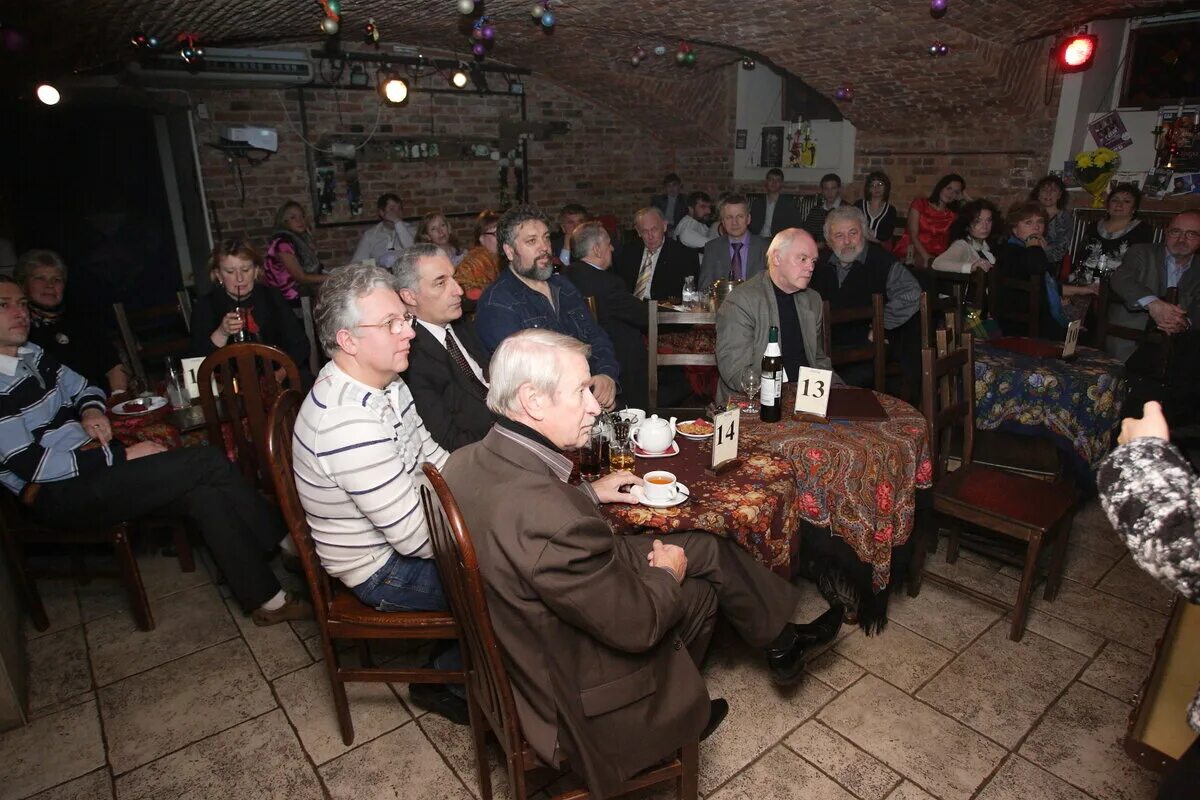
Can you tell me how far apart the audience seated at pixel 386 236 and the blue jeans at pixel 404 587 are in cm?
480

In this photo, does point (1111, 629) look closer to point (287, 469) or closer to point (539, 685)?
Result: point (539, 685)

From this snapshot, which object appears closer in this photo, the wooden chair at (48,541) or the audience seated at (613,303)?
the wooden chair at (48,541)

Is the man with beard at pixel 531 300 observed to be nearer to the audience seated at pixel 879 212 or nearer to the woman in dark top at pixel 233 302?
the woman in dark top at pixel 233 302

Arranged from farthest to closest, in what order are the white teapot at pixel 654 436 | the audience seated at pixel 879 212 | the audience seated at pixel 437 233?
the audience seated at pixel 879 212 → the audience seated at pixel 437 233 → the white teapot at pixel 654 436

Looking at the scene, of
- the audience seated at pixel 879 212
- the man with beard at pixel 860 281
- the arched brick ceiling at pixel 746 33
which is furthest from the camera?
the audience seated at pixel 879 212

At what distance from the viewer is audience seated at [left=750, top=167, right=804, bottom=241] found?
7.52 metres

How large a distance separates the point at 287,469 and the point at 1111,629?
282 centimetres

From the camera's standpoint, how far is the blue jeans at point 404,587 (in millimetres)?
1951

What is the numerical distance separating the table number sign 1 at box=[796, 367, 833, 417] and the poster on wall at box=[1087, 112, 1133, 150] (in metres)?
5.30

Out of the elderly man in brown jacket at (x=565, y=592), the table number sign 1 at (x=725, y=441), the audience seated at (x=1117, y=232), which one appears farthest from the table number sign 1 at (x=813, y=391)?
the audience seated at (x=1117, y=232)

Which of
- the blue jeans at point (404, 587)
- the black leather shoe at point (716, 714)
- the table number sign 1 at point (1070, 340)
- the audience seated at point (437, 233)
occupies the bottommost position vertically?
the black leather shoe at point (716, 714)

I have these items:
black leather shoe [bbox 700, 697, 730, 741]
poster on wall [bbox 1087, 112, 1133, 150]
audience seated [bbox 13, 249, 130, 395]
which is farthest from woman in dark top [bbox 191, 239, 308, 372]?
poster on wall [bbox 1087, 112, 1133, 150]

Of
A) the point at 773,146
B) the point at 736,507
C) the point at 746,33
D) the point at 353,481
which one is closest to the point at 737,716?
the point at 736,507

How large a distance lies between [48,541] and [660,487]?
2.23 metres
